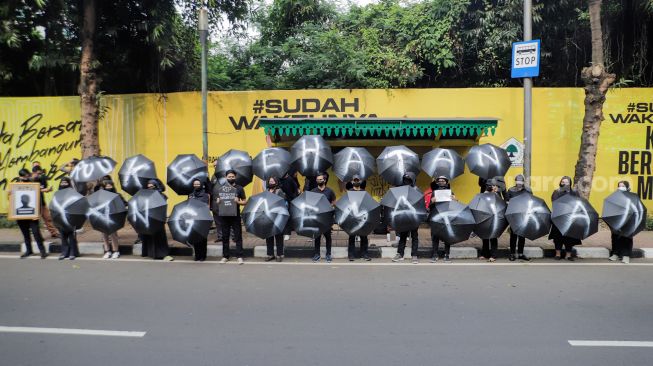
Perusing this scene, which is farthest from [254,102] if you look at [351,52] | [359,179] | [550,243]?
[550,243]

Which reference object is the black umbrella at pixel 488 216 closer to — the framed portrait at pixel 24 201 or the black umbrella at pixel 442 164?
the black umbrella at pixel 442 164

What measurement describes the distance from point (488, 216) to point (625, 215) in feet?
7.33

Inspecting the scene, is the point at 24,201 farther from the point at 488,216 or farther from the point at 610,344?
the point at 610,344

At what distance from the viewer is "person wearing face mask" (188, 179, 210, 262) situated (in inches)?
379

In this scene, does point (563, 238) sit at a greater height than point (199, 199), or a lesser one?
lesser

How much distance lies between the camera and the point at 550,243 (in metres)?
11.0

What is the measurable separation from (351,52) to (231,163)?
5.96 metres

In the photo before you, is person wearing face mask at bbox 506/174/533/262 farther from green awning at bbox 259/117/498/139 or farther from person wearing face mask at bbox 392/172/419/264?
green awning at bbox 259/117/498/139

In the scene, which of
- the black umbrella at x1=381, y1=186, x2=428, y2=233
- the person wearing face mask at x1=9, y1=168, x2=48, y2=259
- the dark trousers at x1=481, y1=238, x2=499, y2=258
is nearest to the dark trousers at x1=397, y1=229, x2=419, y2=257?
the black umbrella at x1=381, y1=186, x2=428, y2=233

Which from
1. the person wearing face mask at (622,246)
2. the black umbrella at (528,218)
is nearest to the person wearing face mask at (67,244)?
the black umbrella at (528,218)

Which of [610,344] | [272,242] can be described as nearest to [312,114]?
[272,242]

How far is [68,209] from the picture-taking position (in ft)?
31.0

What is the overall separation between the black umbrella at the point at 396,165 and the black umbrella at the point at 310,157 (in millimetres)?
1040

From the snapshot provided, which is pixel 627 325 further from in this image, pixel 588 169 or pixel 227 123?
pixel 227 123
